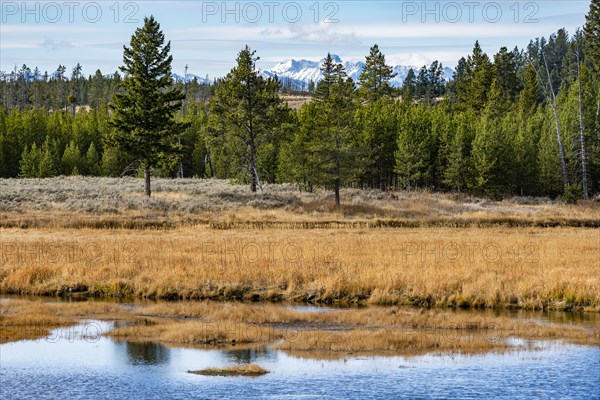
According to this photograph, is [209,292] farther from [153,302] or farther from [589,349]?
[589,349]

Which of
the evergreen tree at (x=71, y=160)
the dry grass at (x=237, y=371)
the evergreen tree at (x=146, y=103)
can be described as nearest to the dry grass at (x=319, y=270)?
the dry grass at (x=237, y=371)

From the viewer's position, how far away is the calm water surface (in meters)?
14.6

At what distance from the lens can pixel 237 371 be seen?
1622 cm

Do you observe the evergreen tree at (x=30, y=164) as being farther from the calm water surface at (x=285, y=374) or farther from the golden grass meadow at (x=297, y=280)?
the calm water surface at (x=285, y=374)

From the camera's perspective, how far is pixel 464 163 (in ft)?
239

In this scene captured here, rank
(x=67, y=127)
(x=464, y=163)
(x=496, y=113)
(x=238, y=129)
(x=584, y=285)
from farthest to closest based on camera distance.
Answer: (x=67, y=127) → (x=496, y=113) → (x=464, y=163) → (x=238, y=129) → (x=584, y=285)

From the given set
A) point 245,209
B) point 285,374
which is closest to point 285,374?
point 285,374

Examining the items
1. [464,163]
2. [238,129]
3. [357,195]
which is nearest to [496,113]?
[464,163]

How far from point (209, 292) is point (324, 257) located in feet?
21.0

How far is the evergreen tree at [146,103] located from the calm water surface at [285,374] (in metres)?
38.0

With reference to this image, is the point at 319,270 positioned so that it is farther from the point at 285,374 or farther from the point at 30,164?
the point at 30,164

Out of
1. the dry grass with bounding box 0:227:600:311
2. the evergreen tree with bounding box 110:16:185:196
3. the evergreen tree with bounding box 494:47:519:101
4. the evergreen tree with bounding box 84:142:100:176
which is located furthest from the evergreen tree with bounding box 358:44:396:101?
the dry grass with bounding box 0:227:600:311

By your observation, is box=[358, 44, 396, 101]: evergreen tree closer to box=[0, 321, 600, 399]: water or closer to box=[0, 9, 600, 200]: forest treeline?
box=[0, 9, 600, 200]: forest treeline

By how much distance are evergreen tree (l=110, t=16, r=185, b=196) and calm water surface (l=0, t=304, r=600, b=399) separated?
37974 millimetres
